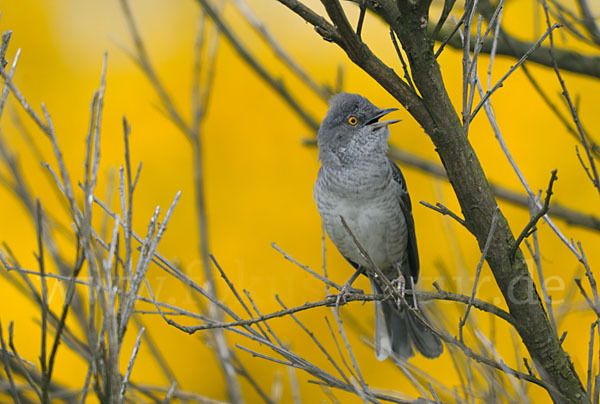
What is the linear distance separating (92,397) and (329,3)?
22.5ft

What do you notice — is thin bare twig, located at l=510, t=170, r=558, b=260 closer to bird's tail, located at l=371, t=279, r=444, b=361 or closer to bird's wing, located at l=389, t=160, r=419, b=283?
bird's wing, located at l=389, t=160, r=419, b=283

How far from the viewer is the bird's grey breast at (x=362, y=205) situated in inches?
175

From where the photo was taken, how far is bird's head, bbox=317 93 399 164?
4602mm

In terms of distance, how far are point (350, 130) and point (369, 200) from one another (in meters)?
0.56

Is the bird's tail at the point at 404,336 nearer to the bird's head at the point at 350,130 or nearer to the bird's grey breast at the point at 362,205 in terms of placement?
the bird's grey breast at the point at 362,205

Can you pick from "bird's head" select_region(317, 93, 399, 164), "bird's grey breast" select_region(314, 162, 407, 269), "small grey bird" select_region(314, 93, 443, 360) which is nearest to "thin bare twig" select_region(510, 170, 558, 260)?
"small grey bird" select_region(314, 93, 443, 360)

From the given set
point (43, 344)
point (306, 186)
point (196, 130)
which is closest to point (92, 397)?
point (306, 186)

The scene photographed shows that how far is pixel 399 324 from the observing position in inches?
197

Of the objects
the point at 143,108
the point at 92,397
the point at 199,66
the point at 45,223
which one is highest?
the point at 143,108

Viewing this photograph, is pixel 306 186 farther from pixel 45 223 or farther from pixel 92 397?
pixel 45 223

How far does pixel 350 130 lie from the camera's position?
4730 mm

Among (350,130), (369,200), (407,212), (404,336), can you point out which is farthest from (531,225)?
(404,336)

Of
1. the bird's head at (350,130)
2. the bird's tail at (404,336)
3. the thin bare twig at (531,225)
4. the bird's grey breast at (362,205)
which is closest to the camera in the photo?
the thin bare twig at (531,225)

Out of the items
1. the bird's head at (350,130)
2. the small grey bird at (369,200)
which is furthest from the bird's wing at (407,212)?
the bird's head at (350,130)
